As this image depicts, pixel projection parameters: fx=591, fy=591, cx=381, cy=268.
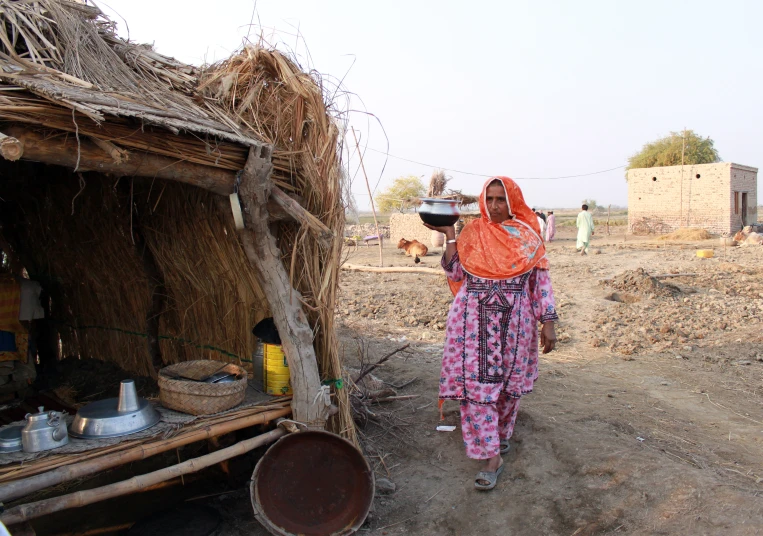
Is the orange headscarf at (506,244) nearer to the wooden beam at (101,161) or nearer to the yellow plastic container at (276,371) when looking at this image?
the yellow plastic container at (276,371)

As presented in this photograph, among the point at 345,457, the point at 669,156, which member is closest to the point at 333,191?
the point at 345,457

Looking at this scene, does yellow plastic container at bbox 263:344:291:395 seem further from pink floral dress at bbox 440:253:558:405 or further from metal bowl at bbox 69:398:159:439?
pink floral dress at bbox 440:253:558:405

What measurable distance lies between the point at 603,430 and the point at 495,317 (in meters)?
1.14

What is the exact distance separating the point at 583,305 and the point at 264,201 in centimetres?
592

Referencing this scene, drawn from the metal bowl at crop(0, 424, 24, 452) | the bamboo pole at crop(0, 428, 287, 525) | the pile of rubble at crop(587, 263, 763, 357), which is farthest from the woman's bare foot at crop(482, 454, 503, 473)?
the pile of rubble at crop(587, 263, 763, 357)

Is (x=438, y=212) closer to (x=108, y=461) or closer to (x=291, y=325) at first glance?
(x=291, y=325)

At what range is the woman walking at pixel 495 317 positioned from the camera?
3.09m

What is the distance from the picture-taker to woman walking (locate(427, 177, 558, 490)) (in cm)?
309

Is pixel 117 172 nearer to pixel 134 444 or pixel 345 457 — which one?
pixel 134 444

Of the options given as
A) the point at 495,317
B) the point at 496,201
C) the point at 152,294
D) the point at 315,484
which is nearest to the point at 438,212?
the point at 496,201

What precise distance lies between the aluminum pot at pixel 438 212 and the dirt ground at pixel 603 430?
1.39 meters

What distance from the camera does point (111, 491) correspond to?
2.44m

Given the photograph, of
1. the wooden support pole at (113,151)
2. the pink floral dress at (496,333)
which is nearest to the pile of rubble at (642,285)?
the pink floral dress at (496,333)

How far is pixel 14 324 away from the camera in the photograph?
441cm
